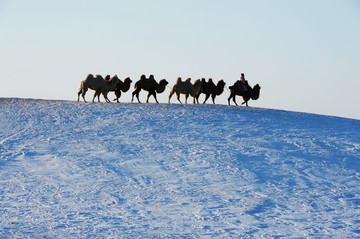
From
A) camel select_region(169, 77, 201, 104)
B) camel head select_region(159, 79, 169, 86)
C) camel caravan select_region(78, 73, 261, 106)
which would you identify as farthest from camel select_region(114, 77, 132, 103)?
camel select_region(169, 77, 201, 104)

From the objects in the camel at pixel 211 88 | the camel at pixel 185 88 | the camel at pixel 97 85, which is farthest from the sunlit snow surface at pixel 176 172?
the camel at pixel 211 88

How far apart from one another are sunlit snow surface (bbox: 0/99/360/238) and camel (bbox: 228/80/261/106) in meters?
1.67

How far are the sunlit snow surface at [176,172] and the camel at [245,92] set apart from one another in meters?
1.67

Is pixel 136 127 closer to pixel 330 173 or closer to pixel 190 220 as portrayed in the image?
pixel 330 173

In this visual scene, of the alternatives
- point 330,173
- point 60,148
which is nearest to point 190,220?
point 330,173

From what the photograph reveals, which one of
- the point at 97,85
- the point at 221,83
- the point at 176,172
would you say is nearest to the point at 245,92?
the point at 221,83

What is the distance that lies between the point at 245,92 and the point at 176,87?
7.63ft

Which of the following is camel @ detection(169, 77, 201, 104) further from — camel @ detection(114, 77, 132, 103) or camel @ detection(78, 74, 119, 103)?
camel @ detection(78, 74, 119, 103)

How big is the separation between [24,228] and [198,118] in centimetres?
1132

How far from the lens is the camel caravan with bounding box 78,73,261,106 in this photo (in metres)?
30.2

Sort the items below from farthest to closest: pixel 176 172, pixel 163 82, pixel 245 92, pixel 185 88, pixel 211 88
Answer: pixel 163 82 → pixel 211 88 → pixel 185 88 → pixel 245 92 → pixel 176 172

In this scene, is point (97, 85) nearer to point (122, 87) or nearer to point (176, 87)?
point (122, 87)

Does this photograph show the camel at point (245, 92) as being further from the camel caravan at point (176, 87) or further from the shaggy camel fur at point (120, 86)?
the shaggy camel fur at point (120, 86)

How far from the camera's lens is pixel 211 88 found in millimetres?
30812
